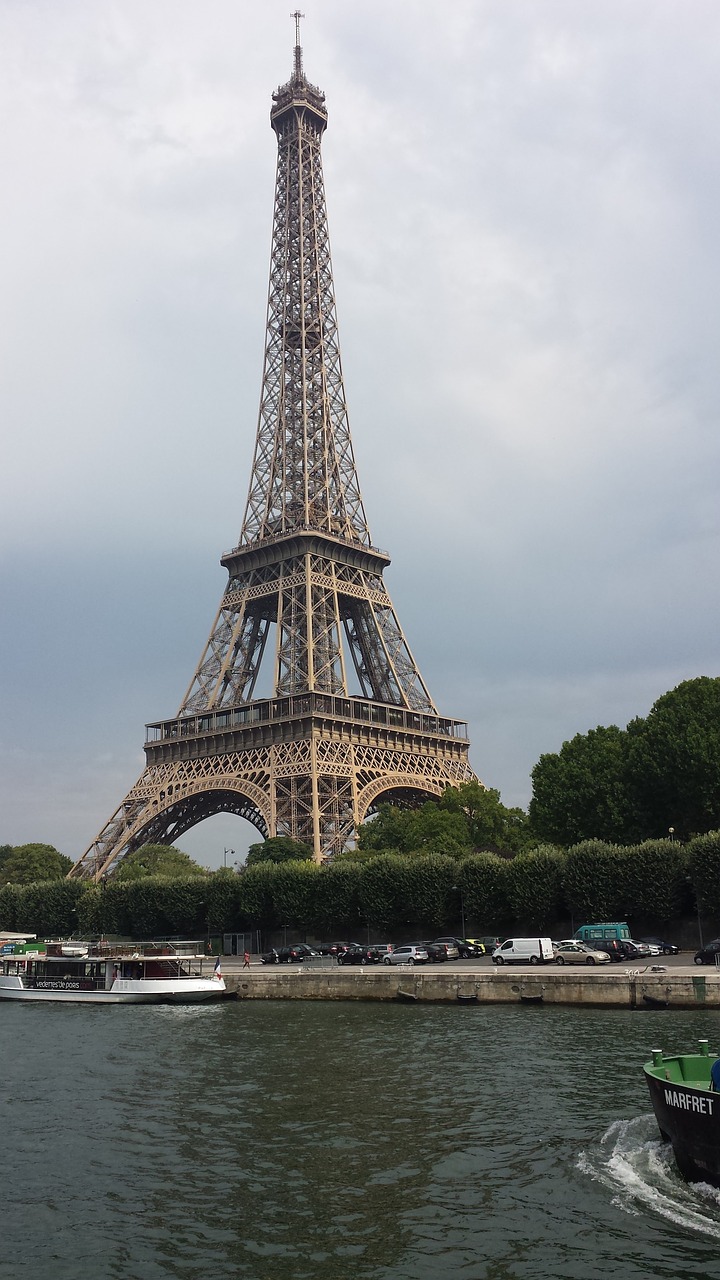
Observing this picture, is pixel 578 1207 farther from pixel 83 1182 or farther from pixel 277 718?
pixel 277 718

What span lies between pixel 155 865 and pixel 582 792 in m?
44.0

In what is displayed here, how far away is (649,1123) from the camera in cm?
2266

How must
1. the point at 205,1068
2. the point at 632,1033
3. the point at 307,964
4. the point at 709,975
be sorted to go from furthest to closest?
the point at 307,964 → the point at 709,975 → the point at 632,1033 → the point at 205,1068

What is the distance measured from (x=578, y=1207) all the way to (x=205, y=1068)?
56.7 feet

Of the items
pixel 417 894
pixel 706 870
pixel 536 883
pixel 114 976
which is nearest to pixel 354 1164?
pixel 706 870

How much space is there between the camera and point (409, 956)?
58.5m

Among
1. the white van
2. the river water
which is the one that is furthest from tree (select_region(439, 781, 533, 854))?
the river water

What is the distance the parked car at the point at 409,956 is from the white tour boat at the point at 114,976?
30.8 ft

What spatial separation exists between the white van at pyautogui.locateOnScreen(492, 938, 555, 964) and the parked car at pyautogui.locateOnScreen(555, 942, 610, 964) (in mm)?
586

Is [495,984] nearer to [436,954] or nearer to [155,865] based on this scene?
[436,954]

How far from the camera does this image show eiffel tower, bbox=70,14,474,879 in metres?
87.4

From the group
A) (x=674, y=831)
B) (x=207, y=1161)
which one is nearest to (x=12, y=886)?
(x=674, y=831)

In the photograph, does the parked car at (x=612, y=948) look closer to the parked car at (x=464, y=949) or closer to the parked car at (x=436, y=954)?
the parked car at (x=436, y=954)

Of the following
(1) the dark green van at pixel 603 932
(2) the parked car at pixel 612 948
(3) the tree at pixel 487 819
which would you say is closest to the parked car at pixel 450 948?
(1) the dark green van at pixel 603 932
